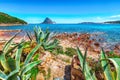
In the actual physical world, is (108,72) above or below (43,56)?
above

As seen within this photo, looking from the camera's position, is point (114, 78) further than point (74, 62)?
No

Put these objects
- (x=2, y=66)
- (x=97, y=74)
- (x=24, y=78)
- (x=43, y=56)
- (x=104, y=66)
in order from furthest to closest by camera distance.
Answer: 1. (x=43, y=56)
2. (x=97, y=74)
3. (x=2, y=66)
4. (x=24, y=78)
5. (x=104, y=66)

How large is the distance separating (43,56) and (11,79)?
346 centimetres

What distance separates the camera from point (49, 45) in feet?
36.2

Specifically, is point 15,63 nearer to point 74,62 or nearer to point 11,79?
point 11,79

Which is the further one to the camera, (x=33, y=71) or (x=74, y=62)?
(x=74, y=62)

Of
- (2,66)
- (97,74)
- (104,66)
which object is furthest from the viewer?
(97,74)

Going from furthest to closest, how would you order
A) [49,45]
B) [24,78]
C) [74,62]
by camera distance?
[49,45] < [74,62] < [24,78]

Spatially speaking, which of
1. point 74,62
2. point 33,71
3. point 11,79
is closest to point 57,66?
point 74,62

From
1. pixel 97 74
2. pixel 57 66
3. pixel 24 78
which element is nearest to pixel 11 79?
pixel 24 78

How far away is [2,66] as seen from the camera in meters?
5.06

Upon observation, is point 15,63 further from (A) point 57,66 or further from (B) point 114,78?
(A) point 57,66

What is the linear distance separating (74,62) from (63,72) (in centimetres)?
59

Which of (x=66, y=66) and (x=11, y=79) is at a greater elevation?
(x=11, y=79)
